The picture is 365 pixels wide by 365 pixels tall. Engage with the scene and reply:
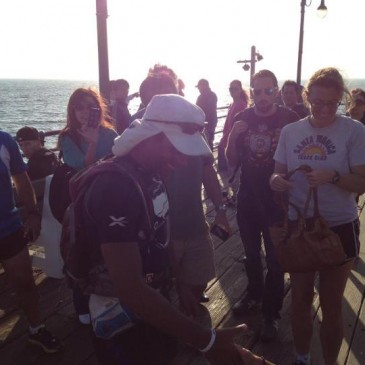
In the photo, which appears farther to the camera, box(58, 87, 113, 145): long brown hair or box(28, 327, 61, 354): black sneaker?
box(58, 87, 113, 145): long brown hair

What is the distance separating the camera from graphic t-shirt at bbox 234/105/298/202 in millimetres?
3211

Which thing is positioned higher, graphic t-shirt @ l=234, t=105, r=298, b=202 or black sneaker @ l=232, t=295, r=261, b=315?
graphic t-shirt @ l=234, t=105, r=298, b=202

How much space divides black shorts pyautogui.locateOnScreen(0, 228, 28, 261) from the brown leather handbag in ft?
5.49

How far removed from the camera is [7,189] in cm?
283

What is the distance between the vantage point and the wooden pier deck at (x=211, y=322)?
302cm

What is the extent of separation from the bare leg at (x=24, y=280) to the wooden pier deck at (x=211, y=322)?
281 millimetres

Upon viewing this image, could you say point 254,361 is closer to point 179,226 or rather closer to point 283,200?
point 283,200

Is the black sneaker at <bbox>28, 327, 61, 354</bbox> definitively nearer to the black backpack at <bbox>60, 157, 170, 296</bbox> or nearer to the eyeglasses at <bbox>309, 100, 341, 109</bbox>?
the black backpack at <bbox>60, 157, 170, 296</bbox>

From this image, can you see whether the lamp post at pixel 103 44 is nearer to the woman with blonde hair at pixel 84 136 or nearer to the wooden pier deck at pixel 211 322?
the woman with blonde hair at pixel 84 136

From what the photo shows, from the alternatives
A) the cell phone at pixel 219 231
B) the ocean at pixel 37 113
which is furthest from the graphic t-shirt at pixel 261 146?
the ocean at pixel 37 113

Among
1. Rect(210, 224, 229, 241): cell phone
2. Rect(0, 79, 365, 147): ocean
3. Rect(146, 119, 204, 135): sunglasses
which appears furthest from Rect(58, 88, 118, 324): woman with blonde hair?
Rect(146, 119, 204, 135): sunglasses

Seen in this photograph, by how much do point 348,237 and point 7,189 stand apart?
7.05 ft

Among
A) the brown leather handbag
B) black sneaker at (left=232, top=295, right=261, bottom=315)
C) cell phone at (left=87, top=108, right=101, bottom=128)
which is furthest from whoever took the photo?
black sneaker at (left=232, top=295, right=261, bottom=315)

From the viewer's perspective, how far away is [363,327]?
132 inches
